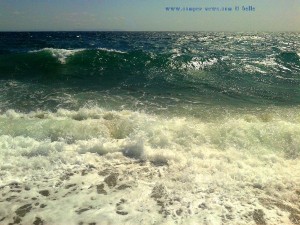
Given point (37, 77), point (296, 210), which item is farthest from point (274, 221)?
point (37, 77)

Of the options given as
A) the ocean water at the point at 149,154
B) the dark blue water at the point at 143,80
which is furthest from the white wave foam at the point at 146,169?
the dark blue water at the point at 143,80

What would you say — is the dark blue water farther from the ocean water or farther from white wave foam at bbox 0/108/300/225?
white wave foam at bbox 0/108/300/225

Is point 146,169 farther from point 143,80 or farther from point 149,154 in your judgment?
point 143,80

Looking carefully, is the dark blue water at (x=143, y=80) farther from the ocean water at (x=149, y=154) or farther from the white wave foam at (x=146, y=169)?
the white wave foam at (x=146, y=169)

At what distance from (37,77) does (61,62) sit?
4141mm

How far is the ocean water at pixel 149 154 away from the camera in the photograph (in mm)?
4895

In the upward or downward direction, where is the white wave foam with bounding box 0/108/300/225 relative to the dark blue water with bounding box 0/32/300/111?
downward

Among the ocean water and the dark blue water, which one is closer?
the ocean water

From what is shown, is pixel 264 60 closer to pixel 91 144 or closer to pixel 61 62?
pixel 61 62

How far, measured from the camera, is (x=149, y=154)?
6.77 metres

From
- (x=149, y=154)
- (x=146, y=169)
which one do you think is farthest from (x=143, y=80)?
(x=146, y=169)

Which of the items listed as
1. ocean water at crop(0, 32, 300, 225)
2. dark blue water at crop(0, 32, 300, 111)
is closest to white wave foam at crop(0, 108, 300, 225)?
ocean water at crop(0, 32, 300, 225)

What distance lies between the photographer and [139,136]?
760 centimetres

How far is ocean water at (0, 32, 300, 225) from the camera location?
16.1 feet
